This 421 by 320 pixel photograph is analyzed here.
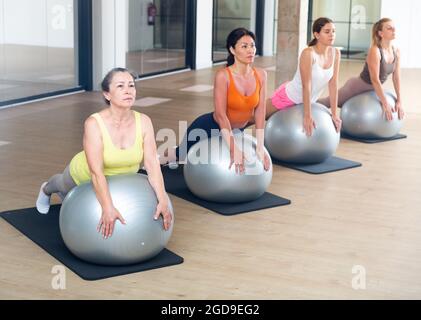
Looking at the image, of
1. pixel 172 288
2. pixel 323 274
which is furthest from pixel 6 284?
pixel 323 274

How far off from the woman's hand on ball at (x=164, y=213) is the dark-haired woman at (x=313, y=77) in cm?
226

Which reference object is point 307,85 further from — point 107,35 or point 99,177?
point 107,35

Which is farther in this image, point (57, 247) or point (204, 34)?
point (204, 34)

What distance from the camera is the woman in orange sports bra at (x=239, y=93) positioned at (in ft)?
15.8

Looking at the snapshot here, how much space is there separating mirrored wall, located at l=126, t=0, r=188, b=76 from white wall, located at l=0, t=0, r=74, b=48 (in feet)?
4.94

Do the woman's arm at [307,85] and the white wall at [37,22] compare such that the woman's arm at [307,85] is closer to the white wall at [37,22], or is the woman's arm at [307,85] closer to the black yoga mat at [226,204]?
the black yoga mat at [226,204]

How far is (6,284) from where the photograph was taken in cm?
349

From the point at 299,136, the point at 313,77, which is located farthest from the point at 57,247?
the point at 313,77

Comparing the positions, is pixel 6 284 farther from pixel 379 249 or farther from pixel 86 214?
pixel 379 249

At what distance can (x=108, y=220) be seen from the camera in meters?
3.54

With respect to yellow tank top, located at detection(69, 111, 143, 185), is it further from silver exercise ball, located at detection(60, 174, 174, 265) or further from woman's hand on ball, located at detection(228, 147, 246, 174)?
woman's hand on ball, located at detection(228, 147, 246, 174)

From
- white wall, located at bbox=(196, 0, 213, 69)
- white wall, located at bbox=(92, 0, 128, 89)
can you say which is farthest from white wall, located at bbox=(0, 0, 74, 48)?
white wall, located at bbox=(196, 0, 213, 69)

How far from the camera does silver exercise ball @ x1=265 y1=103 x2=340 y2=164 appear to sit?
5758 millimetres

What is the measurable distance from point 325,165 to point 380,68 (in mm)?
1357
